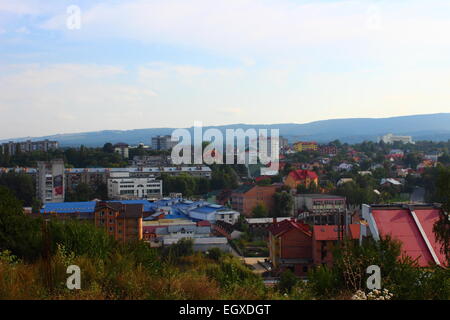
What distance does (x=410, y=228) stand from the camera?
4.37 meters

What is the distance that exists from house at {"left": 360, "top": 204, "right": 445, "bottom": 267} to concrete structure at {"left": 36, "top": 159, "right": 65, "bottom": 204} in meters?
15.0

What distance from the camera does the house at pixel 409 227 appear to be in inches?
163

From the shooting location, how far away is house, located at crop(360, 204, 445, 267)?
414 cm

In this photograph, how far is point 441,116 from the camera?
9019 cm

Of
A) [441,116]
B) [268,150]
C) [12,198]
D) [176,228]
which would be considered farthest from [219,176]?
[441,116]

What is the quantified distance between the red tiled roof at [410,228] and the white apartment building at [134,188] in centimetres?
1512

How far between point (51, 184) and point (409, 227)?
51.3ft

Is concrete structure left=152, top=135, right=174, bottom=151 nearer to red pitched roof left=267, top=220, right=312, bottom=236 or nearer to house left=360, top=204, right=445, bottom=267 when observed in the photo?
red pitched roof left=267, top=220, right=312, bottom=236

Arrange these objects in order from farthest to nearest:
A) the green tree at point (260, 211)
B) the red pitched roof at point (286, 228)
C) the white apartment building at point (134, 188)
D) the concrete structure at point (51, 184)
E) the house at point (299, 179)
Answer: the white apartment building at point (134, 188), the house at point (299, 179), the concrete structure at point (51, 184), the green tree at point (260, 211), the red pitched roof at point (286, 228)

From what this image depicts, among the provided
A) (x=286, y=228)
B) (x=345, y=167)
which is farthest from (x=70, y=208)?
(x=345, y=167)

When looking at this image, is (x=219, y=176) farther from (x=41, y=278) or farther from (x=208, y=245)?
(x=41, y=278)

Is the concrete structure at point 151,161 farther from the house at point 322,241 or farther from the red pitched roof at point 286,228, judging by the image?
the house at point 322,241

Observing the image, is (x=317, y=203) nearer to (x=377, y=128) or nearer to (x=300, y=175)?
(x=300, y=175)

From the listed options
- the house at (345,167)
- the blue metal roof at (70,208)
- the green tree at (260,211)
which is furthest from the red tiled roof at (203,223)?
the house at (345,167)
